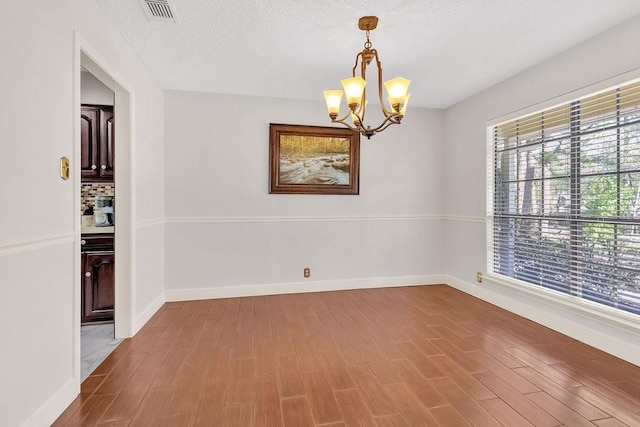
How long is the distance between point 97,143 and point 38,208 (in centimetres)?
198

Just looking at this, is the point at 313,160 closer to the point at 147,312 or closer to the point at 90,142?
the point at 90,142

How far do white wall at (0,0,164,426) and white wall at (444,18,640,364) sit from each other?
3740mm

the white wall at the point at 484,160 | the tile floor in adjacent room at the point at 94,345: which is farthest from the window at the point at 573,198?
the tile floor in adjacent room at the point at 94,345

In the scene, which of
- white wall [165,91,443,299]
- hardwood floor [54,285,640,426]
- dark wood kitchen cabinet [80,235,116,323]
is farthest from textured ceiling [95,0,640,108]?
hardwood floor [54,285,640,426]

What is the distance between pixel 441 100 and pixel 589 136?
1.87 m

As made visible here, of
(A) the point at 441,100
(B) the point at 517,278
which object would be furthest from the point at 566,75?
(B) the point at 517,278

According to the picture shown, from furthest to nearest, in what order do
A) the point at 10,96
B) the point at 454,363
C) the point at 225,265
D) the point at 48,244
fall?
1. the point at 225,265
2. the point at 454,363
3. the point at 48,244
4. the point at 10,96

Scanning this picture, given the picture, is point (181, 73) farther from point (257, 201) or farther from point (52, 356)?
point (52, 356)

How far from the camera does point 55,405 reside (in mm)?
1714

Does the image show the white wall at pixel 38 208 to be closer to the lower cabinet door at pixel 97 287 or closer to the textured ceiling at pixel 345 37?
the textured ceiling at pixel 345 37

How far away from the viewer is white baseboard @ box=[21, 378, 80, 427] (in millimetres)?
1559

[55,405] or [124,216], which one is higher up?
[124,216]

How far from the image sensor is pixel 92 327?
9.98 ft

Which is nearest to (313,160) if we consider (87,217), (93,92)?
(93,92)
